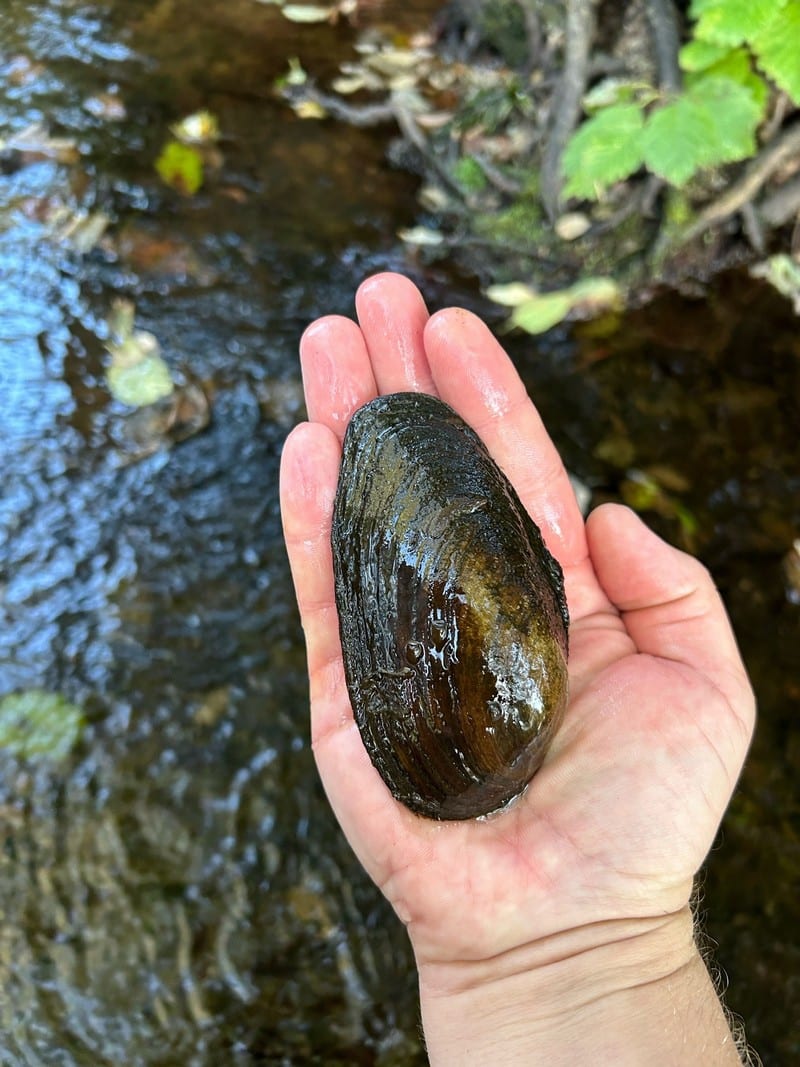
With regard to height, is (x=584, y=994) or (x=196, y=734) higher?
(x=584, y=994)

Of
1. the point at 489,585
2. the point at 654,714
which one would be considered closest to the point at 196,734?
the point at 489,585

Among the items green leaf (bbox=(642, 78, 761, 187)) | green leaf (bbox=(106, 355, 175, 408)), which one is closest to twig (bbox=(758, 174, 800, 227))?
green leaf (bbox=(642, 78, 761, 187))

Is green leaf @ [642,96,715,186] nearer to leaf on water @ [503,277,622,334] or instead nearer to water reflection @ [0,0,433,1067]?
leaf on water @ [503,277,622,334]

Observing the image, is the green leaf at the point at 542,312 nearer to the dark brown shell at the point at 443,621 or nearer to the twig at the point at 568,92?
the twig at the point at 568,92

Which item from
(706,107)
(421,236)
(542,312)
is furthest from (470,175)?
(706,107)

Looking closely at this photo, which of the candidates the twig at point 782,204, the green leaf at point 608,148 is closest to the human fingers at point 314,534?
the green leaf at point 608,148

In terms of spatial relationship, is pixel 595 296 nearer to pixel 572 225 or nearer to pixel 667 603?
pixel 572 225

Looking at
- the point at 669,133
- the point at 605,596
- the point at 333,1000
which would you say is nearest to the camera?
the point at 605,596

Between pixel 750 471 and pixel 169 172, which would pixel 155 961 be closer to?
pixel 750 471
